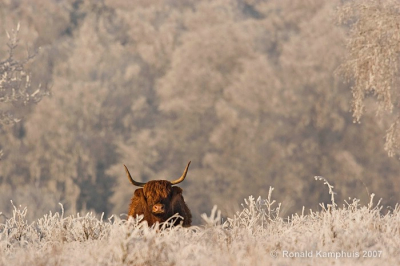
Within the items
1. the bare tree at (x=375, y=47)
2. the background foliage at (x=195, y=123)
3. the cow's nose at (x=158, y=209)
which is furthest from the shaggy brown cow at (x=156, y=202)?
the background foliage at (x=195, y=123)

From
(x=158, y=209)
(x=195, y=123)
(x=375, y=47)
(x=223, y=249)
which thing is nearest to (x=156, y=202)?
(x=158, y=209)

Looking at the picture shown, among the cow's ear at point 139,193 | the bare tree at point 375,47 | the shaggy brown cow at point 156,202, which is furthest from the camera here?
the bare tree at point 375,47

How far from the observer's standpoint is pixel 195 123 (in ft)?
140

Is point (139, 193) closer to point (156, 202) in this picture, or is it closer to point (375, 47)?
point (156, 202)

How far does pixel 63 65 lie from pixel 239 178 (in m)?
15.2

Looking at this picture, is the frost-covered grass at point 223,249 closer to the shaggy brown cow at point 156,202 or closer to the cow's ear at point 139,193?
the shaggy brown cow at point 156,202

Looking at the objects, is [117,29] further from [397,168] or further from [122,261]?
[122,261]

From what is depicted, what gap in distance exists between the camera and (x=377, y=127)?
41250mm

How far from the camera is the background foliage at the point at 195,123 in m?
38.7

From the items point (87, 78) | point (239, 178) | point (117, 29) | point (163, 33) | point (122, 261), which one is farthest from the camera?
point (117, 29)

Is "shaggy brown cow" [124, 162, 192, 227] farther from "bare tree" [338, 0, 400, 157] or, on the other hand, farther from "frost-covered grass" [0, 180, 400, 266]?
"bare tree" [338, 0, 400, 157]

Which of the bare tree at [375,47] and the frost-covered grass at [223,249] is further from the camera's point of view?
the bare tree at [375,47]

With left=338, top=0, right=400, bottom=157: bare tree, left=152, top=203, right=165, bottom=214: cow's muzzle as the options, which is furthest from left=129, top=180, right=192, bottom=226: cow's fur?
left=338, top=0, right=400, bottom=157: bare tree

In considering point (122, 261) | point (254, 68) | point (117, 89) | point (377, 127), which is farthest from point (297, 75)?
point (122, 261)
